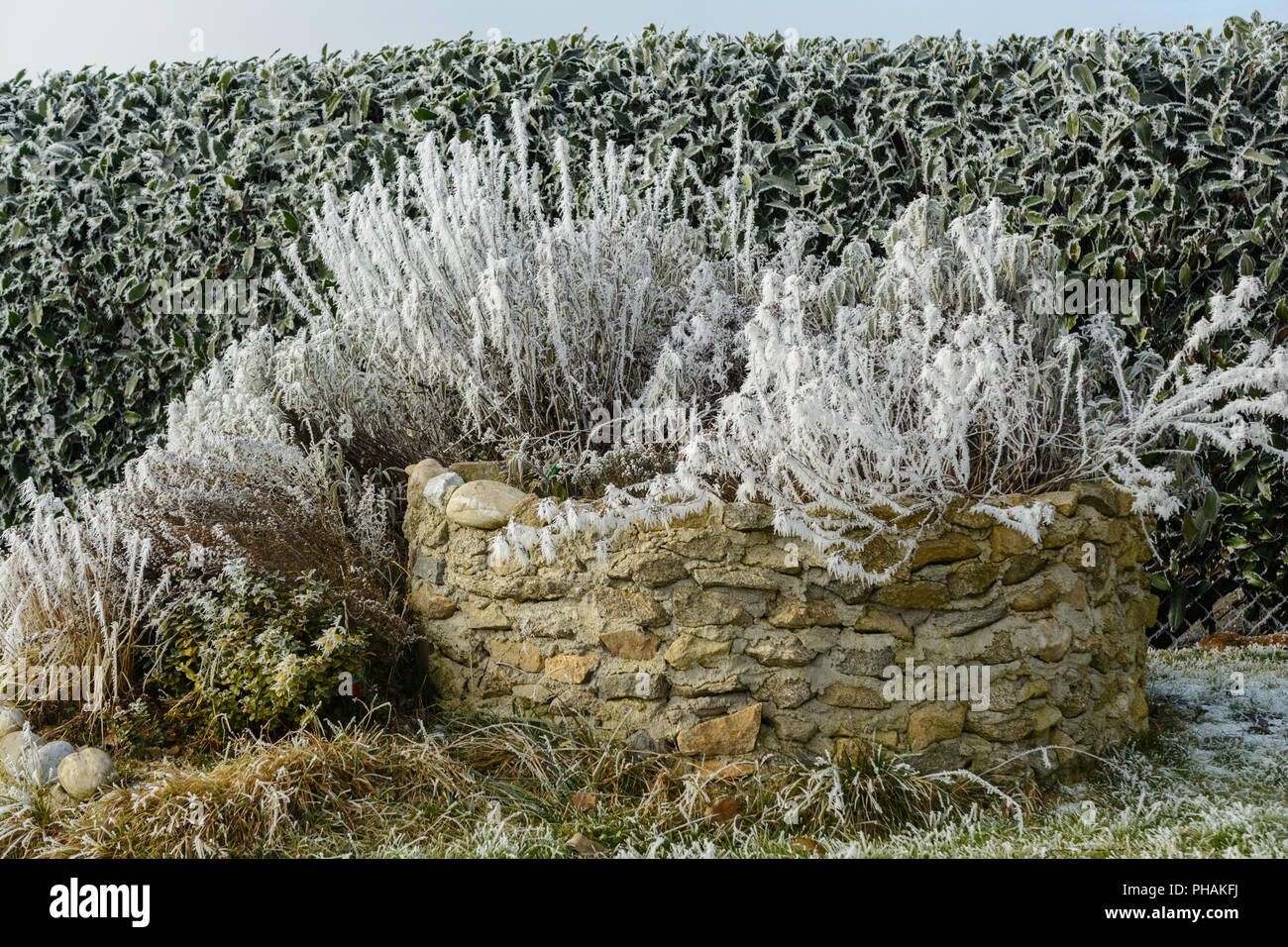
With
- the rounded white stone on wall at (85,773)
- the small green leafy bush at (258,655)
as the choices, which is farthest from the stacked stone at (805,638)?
the rounded white stone on wall at (85,773)

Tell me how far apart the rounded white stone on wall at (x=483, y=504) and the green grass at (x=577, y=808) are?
25.0 inches

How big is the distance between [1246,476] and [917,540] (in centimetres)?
257

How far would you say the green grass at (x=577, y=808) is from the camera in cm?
280

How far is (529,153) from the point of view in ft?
17.9

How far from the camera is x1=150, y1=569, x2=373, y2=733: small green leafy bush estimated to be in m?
3.29

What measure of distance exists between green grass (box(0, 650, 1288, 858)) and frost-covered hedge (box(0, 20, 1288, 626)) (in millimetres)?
2033

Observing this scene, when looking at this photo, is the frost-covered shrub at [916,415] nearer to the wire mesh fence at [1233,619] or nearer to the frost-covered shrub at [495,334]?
the frost-covered shrub at [495,334]

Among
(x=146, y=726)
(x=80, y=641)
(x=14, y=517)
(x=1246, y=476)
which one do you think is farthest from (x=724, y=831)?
(x=14, y=517)

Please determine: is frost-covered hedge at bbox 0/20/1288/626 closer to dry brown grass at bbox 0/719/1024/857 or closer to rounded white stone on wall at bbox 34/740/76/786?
dry brown grass at bbox 0/719/1024/857

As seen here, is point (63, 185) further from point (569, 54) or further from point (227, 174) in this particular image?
point (569, 54)

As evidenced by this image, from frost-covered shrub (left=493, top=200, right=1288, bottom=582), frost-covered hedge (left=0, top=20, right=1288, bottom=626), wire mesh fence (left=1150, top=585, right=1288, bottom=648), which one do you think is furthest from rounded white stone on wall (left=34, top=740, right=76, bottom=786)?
wire mesh fence (left=1150, top=585, right=1288, bottom=648)

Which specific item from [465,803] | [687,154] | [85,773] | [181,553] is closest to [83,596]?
[181,553]

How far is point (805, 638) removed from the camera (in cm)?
318

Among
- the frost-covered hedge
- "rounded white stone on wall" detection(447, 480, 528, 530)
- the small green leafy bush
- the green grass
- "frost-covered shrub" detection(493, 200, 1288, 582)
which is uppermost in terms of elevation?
the frost-covered hedge
